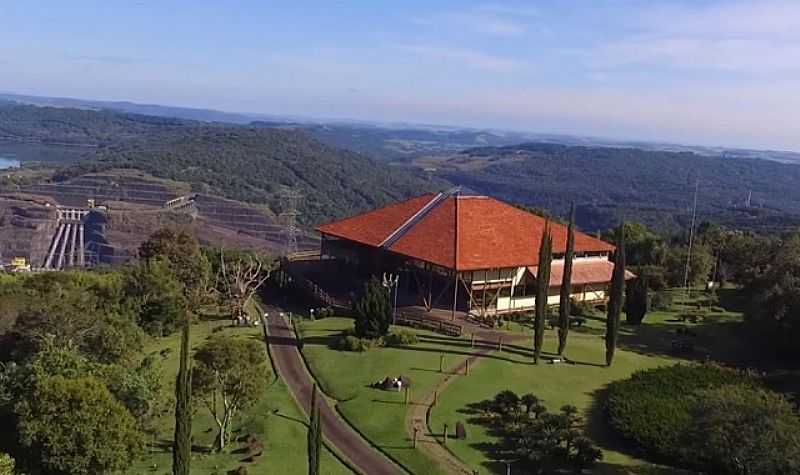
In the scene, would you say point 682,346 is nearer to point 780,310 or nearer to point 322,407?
point 780,310

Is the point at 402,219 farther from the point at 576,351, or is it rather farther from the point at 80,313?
the point at 80,313

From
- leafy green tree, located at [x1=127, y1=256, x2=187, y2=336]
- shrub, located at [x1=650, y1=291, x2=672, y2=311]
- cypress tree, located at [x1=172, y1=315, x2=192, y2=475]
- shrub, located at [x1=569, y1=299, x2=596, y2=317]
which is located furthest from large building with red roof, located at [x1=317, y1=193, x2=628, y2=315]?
cypress tree, located at [x1=172, y1=315, x2=192, y2=475]

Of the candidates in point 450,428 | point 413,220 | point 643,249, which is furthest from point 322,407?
point 643,249

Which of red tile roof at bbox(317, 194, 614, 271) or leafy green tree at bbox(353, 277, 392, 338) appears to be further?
red tile roof at bbox(317, 194, 614, 271)

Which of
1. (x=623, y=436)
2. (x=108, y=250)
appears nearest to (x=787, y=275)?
(x=623, y=436)

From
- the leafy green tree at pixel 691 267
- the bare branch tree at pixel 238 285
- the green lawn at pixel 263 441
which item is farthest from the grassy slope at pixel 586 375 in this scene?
the bare branch tree at pixel 238 285

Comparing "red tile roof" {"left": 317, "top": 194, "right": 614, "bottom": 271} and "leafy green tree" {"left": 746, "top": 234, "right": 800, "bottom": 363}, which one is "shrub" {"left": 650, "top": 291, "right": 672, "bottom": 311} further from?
"leafy green tree" {"left": 746, "top": 234, "right": 800, "bottom": 363}
